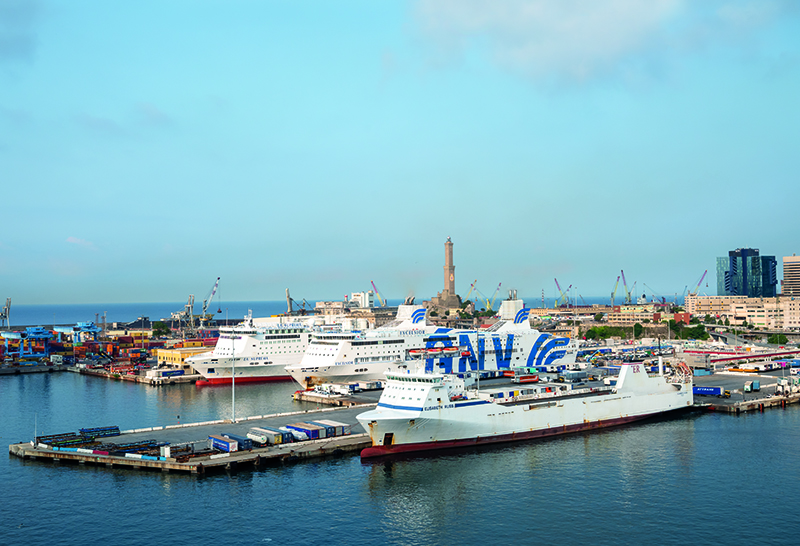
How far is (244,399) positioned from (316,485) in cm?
3009

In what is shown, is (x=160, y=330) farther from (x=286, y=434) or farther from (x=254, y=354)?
(x=286, y=434)

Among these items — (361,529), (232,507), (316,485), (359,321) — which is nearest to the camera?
(361,529)

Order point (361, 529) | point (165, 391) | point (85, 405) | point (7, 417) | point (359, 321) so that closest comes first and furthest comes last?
point (361, 529)
point (7, 417)
point (85, 405)
point (165, 391)
point (359, 321)

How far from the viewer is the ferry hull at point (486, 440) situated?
40062 mm

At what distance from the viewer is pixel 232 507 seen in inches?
1238

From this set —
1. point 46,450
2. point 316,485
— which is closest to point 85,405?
point 46,450

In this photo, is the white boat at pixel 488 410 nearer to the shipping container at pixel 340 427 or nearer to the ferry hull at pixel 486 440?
the ferry hull at pixel 486 440

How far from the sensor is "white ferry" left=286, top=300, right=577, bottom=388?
70188 mm

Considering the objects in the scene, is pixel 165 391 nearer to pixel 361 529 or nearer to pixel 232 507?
pixel 232 507

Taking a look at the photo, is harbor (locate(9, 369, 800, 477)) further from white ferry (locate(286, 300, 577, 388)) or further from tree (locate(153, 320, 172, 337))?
tree (locate(153, 320, 172, 337))

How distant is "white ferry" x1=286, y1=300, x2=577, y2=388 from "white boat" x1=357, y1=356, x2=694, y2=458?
72.4ft

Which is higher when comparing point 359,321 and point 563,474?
point 359,321

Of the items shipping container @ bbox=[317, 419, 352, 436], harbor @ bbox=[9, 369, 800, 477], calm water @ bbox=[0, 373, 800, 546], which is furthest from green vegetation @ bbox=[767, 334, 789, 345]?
shipping container @ bbox=[317, 419, 352, 436]

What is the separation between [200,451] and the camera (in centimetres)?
3859
